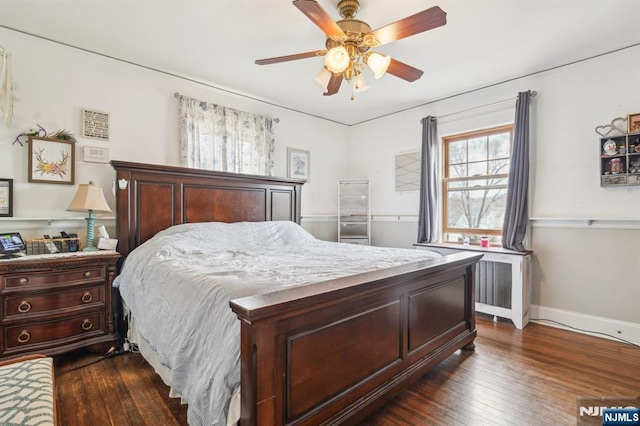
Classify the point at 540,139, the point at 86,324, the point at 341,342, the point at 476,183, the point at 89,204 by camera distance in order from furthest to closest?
the point at 476,183 < the point at 540,139 < the point at 89,204 < the point at 86,324 < the point at 341,342

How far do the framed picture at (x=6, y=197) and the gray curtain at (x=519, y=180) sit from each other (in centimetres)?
472

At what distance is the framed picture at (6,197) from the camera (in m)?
2.51

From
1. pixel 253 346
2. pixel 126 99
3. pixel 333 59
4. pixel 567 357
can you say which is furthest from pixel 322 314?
pixel 126 99

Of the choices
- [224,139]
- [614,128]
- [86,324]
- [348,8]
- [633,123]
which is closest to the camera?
[348,8]

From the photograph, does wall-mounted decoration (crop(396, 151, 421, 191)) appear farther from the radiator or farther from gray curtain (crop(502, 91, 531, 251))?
the radiator

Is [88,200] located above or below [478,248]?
above

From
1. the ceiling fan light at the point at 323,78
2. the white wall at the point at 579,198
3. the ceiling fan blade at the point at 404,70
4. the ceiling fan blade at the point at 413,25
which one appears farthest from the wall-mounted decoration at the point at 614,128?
the ceiling fan light at the point at 323,78

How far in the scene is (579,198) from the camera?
3.12 metres

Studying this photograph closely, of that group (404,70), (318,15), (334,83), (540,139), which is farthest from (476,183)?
(318,15)

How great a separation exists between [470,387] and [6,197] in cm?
382

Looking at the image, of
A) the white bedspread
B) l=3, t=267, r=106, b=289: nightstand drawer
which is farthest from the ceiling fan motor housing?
l=3, t=267, r=106, b=289: nightstand drawer

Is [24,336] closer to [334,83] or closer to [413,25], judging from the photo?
[334,83]

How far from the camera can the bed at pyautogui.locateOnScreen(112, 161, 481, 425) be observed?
1.25 m

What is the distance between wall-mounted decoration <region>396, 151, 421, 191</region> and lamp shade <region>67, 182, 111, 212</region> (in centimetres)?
362
